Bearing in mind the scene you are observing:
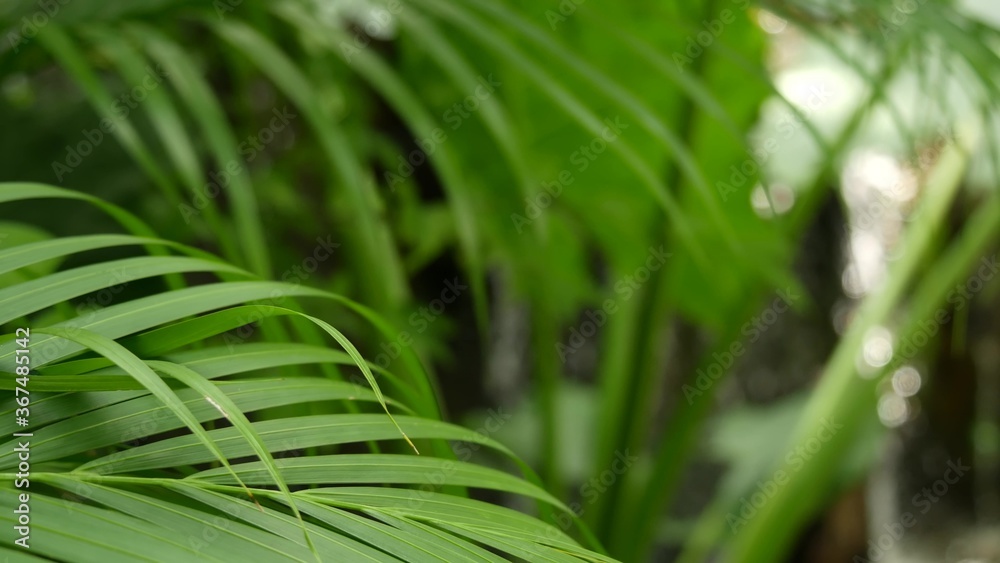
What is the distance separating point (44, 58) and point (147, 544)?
0.62 metres

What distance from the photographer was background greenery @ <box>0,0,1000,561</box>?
0.25 m

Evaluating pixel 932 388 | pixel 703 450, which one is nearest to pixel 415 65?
pixel 703 450

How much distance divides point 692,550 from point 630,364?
1.22 feet

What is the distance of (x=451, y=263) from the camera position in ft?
4.74

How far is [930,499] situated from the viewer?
2.17m

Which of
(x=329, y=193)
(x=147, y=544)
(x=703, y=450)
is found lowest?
(x=147, y=544)

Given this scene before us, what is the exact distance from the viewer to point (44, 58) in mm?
690

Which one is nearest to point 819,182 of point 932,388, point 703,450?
point 703,450

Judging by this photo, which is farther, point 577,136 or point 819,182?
point 577,136

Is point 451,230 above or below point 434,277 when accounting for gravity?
below

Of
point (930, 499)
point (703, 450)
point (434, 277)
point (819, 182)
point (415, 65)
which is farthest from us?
point (930, 499)

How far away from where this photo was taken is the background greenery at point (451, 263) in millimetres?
247

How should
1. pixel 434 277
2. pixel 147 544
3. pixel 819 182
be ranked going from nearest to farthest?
pixel 147 544 → pixel 819 182 → pixel 434 277

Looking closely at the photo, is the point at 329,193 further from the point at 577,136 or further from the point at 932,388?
the point at 932,388
